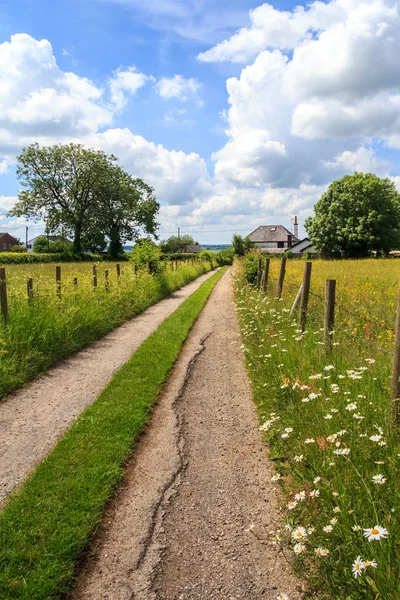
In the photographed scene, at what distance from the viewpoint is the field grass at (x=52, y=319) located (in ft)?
21.1

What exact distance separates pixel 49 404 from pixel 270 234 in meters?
88.9

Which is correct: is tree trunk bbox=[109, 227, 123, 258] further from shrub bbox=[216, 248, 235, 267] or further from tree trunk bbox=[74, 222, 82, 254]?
shrub bbox=[216, 248, 235, 267]

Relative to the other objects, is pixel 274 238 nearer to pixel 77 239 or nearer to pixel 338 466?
pixel 77 239

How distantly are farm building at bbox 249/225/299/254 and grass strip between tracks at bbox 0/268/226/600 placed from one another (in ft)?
276

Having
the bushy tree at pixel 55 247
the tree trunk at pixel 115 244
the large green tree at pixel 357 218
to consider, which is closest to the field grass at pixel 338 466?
the large green tree at pixel 357 218

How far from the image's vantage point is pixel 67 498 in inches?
122

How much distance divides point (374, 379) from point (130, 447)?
2467 mm

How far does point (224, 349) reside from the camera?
27.2 ft

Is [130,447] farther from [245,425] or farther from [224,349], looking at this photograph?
[224,349]

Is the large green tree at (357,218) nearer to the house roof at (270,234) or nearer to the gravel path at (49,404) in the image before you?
the house roof at (270,234)

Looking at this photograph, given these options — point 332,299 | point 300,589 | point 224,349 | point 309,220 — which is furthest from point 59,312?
point 309,220

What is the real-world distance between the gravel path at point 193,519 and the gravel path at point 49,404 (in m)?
0.99

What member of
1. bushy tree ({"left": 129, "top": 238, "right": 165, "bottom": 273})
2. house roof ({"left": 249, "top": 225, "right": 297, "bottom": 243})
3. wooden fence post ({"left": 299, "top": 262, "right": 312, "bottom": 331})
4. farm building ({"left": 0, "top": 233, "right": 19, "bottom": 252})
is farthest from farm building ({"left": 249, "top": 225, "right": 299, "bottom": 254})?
wooden fence post ({"left": 299, "top": 262, "right": 312, "bottom": 331})

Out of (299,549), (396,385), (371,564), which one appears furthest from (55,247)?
(371,564)
